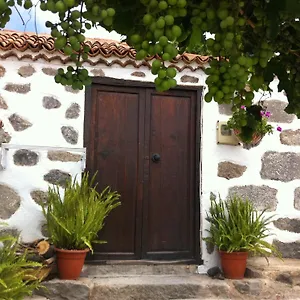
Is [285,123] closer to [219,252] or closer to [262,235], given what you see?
[262,235]

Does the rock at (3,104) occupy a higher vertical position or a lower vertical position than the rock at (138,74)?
lower

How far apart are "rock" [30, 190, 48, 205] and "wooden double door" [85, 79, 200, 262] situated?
1.47ft

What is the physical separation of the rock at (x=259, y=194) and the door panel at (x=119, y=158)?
90 centimetres

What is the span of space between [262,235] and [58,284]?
1676 millimetres

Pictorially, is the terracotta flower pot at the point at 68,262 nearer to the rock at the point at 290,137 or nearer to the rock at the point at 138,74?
the rock at the point at 138,74

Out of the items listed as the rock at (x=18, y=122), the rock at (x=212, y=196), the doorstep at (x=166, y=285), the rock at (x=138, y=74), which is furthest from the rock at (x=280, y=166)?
the rock at (x=18, y=122)

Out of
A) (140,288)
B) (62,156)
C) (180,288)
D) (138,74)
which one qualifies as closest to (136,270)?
(140,288)

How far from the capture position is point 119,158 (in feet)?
12.4

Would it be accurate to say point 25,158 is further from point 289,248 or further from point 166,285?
point 289,248

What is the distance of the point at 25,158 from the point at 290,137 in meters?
2.34

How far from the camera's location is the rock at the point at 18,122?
358 cm

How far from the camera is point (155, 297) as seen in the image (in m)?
3.35

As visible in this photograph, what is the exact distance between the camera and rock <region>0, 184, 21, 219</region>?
3.47 m

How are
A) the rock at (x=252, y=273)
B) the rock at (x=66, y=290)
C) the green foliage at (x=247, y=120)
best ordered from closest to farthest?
the green foliage at (x=247, y=120)
the rock at (x=66, y=290)
the rock at (x=252, y=273)
